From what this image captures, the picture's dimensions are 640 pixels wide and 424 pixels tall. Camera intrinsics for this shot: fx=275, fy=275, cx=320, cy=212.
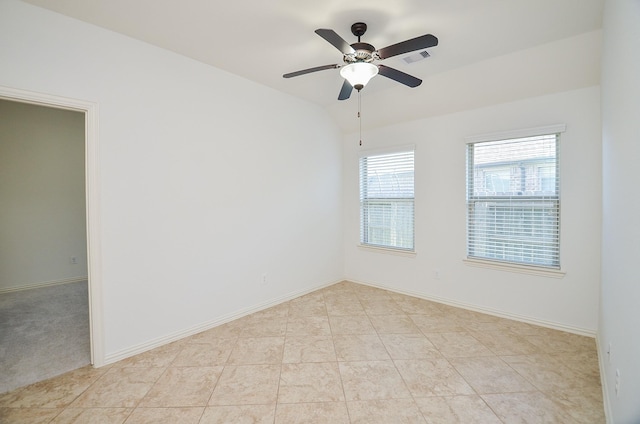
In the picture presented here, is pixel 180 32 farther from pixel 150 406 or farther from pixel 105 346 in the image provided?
pixel 150 406

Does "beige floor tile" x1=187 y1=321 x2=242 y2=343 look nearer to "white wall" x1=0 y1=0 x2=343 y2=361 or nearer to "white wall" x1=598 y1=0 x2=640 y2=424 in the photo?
"white wall" x1=0 y1=0 x2=343 y2=361

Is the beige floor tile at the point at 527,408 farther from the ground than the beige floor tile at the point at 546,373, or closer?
closer

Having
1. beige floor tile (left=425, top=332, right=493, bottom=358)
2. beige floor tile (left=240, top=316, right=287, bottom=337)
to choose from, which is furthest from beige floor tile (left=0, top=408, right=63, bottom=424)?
beige floor tile (left=425, top=332, right=493, bottom=358)

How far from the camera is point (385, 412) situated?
1823 millimetres

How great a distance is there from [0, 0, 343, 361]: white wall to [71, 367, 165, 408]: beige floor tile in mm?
276

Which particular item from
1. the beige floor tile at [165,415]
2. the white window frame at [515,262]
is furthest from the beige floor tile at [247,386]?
the white window frame at [515,262]

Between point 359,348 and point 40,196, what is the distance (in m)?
5.51

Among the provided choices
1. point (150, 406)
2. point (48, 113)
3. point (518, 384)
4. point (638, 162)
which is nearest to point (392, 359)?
point (518, 384)

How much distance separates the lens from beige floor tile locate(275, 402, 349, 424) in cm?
175

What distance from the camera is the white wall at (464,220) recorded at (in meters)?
2.80

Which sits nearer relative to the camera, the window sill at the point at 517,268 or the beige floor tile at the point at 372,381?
the beige floor tile at the point at 372,381

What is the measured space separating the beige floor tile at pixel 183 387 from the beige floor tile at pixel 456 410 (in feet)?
5.02

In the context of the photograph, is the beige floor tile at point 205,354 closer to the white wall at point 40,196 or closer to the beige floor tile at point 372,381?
the beige floor tile at point 372,381

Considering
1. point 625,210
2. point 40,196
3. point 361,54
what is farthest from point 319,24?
point 40,196
